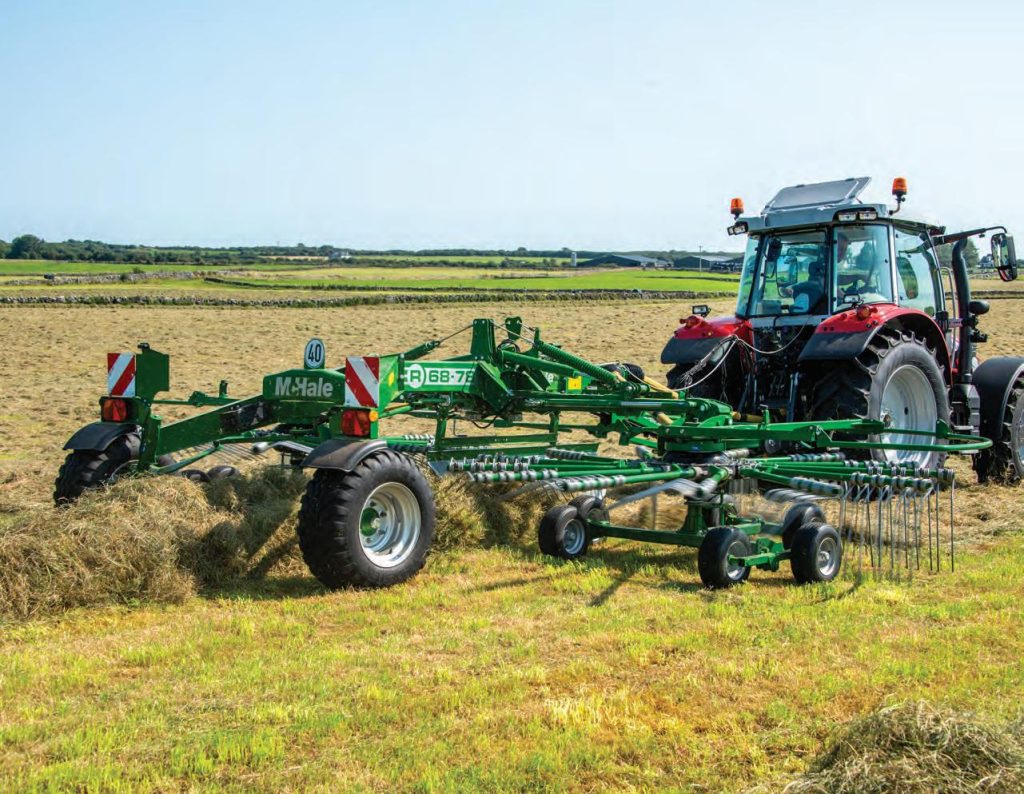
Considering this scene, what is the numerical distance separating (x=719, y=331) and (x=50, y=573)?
19.3 feet

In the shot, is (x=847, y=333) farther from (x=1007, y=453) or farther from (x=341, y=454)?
(x=341, y=454)

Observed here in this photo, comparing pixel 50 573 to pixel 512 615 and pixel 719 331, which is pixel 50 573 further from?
pixel 719 331

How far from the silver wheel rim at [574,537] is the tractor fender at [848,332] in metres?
2.53

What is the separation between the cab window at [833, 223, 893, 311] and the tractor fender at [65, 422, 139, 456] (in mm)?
5794

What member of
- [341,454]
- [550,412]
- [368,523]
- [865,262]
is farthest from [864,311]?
[341,454]

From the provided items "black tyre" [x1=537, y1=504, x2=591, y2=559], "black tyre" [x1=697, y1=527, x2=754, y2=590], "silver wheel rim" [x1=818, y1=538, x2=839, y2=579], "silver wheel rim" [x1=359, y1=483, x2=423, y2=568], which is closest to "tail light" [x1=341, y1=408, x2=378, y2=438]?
"silver wheel rim" [x1=359, y1=483, x2=423, y2=568]

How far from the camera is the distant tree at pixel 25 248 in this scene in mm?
65412

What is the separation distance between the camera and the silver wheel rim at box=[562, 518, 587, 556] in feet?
23.2

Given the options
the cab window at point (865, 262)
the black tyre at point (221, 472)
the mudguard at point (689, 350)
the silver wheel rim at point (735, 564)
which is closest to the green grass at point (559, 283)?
the mudguard at point (689, 350)

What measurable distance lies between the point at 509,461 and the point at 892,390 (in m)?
3.76

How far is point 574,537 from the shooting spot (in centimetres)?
716

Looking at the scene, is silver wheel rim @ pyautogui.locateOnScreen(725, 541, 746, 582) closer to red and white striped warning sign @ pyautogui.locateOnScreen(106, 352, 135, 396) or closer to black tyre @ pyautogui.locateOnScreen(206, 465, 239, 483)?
black tyre @ pyautogui.locateOnScreen(206, 465, 239, 483)

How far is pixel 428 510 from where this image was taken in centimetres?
642

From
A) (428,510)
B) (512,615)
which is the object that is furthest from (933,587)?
(428,510)
